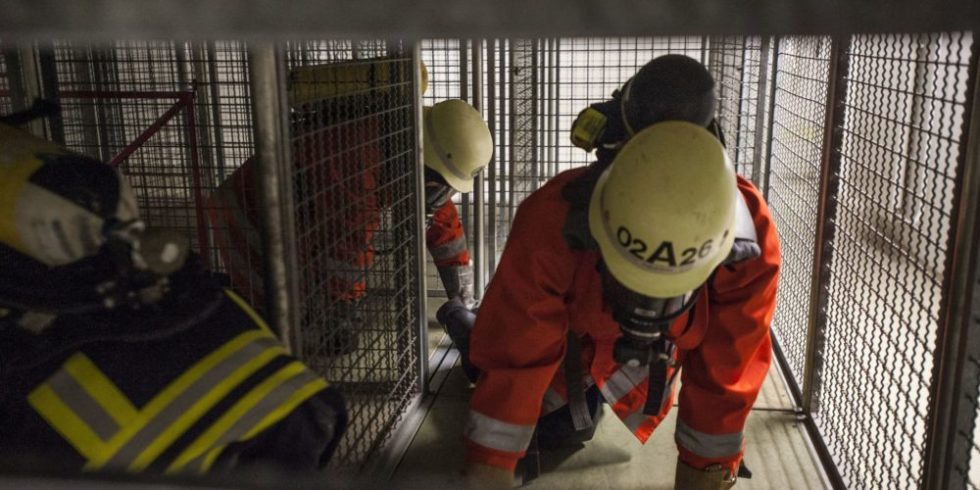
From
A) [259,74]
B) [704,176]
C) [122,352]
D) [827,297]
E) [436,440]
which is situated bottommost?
[436,440]

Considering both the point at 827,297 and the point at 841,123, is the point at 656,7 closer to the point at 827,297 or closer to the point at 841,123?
the point at 841,123

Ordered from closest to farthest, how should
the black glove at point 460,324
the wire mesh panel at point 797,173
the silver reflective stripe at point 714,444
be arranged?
the silver reflective stripe at point 714,444, the wire mesh panel at point 797,173, the black glove at point 460,324

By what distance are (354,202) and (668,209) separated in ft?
3.93

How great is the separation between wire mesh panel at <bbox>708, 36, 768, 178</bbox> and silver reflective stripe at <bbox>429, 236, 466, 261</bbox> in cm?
164

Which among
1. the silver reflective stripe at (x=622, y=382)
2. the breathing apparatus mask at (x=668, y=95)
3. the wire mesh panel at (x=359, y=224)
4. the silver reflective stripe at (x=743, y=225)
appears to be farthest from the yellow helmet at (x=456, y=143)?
the silver reflective stripe at (x=743, y=225)

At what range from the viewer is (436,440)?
10.5ft

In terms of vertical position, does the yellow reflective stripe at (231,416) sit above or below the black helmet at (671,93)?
below

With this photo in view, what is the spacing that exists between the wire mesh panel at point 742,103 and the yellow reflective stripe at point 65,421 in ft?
12.5

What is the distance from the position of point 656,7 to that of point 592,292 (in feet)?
6.37

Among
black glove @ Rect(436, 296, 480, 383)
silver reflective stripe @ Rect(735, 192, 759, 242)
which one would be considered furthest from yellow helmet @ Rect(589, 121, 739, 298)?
black glove @ Rect(436, 296, 480, 383)

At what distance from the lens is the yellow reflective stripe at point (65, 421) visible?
1181mm

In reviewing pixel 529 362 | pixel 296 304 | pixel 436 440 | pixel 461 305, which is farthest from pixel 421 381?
pixel 296 304

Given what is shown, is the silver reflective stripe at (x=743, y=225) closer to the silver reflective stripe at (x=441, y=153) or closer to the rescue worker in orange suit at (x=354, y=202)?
the rescue worker in orange suit at (x=354, y=202)

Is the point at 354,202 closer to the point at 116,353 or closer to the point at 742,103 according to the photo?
the point at 116,353
